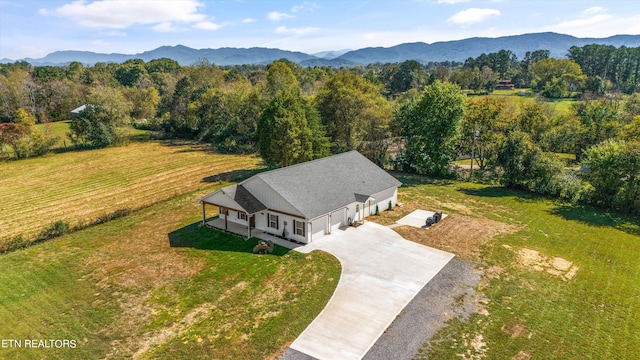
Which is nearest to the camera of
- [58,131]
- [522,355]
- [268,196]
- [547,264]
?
[522,355]

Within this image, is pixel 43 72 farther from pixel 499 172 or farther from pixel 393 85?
pixel 499 172

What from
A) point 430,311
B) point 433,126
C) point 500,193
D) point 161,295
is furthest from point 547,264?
point 161,295

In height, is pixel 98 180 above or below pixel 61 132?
below

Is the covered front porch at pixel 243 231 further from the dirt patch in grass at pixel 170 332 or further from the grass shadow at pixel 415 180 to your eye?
the grass shadow at pixel 415 180

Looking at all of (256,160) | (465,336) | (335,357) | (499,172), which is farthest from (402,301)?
(256,160)

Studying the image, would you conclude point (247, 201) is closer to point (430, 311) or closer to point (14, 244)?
point (430, 311)

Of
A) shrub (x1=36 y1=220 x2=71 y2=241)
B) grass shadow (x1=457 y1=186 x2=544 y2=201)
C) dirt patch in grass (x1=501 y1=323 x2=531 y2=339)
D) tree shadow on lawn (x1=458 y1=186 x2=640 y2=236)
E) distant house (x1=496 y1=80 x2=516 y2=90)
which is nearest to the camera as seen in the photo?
dirt patch in grass (x1=501 y1=323 x2=531 y2=339)

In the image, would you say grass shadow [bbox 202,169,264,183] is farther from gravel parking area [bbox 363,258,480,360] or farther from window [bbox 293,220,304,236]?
gravel parking area [bbox 363,258,480,360]

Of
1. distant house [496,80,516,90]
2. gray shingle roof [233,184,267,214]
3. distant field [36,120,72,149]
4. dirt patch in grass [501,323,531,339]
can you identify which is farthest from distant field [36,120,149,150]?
distant house [496,80,516,90]

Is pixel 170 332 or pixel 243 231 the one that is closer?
pixel 170 332
